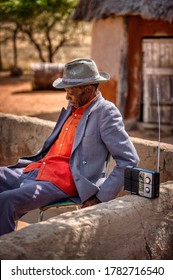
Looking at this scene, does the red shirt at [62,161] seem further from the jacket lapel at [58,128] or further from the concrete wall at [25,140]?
the concrete wall at [25,140]

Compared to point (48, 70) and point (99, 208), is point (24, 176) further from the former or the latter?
point (48, 70)

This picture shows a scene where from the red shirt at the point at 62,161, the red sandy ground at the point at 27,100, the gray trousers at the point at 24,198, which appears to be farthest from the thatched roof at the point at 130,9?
the gray trousers at the point at 24,198

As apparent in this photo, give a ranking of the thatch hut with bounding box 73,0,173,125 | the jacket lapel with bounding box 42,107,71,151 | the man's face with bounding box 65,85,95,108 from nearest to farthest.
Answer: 1. the man's face with bounding box 65,85,95,108
2. the jacket lapel with bounding box 42,107,71,151
3. the thatch hut with bounding box 73,0,173,125

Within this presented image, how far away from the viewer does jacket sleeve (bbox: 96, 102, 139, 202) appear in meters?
4.02

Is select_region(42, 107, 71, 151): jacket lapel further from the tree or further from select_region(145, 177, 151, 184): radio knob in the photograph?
the tree

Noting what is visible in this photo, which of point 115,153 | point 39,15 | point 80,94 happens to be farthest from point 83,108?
point 39,15

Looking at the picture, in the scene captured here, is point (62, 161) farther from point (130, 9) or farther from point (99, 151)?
point (130, 9)

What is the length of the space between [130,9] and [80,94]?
577 centimetres

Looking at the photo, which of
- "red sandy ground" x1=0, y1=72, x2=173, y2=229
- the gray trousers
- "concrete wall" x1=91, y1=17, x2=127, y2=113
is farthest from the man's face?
"concrete wall" x1=91, y1=17, x2=127, y2=113

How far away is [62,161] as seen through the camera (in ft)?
14.0

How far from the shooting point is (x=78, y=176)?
13.4ft

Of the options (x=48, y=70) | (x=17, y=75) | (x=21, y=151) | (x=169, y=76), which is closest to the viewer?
(x=21, y=151)
